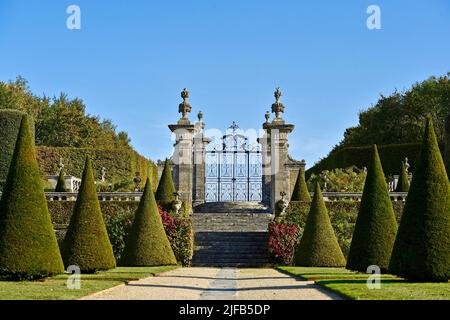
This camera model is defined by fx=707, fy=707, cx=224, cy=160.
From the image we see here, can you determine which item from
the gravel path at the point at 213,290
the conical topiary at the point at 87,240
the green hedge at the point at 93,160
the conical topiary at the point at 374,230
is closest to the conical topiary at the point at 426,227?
the gravel path at the point at 213,290

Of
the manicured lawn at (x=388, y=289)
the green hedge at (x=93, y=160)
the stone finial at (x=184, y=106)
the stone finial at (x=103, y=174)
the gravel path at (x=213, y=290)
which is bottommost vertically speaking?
the gravel path at (x=213, y=290)

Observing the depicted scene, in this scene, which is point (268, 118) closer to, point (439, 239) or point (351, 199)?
point (351, 199)

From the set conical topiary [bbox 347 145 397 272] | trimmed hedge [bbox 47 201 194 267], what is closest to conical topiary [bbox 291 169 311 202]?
trimmed hedge [bbox 47 201 194 267]

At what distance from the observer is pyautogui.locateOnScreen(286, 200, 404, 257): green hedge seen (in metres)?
26.5

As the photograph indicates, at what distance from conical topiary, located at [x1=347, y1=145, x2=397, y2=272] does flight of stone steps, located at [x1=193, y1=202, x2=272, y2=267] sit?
28.1 feet

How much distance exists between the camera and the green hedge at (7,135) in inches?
1350

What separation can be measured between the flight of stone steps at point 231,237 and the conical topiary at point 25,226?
11.2m

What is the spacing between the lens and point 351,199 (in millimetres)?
30719

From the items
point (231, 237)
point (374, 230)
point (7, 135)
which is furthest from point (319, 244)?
point (7, 135)

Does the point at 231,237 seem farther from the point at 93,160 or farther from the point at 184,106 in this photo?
the point at 93,160

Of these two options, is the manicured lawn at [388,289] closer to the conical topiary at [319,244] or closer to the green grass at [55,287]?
the green grass at [55,287]

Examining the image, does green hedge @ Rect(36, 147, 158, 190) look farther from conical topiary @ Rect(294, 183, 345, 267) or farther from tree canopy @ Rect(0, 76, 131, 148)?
conical topiary @ Rect(294, 183, 345, 267)

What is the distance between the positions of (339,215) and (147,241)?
9.35 m
